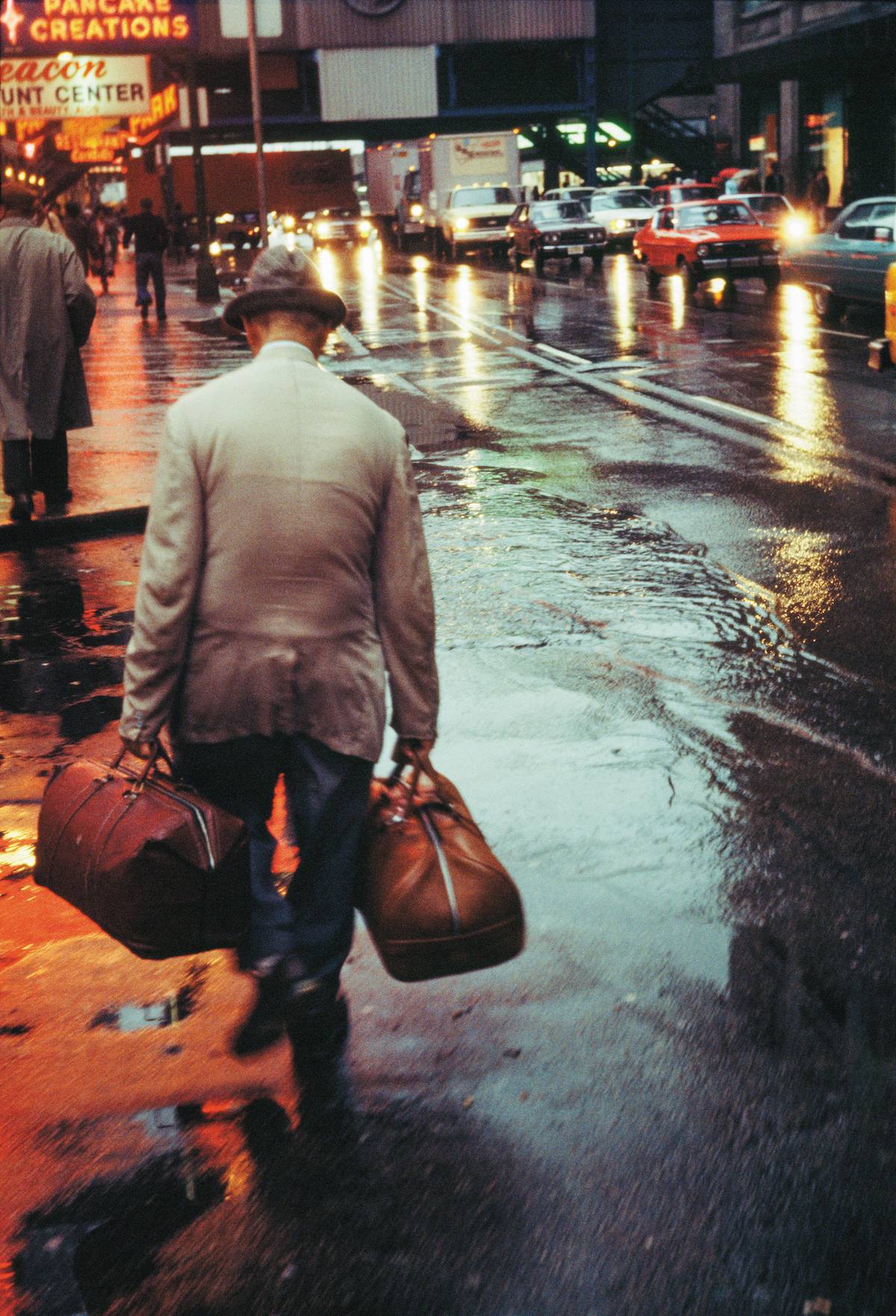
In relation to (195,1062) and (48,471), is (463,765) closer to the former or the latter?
(195,1062)

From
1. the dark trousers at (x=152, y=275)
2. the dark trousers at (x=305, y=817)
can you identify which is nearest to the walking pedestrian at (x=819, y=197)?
the dark trousers at (x=152, y=275)

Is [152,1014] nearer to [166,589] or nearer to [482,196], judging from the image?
[166,589]

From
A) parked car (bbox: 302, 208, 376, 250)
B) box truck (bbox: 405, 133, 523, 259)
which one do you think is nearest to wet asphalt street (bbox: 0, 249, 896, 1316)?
box truck (bbox: 405, 133, 523, 259)

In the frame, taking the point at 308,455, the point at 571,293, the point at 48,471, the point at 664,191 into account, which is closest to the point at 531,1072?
the point at 308,455

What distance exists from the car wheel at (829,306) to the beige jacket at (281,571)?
1898 centimetres

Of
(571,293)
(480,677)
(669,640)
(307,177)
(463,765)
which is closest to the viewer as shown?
(463,765)

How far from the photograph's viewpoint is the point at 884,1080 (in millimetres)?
3418

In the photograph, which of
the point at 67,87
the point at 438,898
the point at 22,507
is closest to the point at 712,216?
the point at 67,87

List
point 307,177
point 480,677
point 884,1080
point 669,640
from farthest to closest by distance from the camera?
1. point 307,177
2. point 669,640
3. point 480,677
4. point 884,1080

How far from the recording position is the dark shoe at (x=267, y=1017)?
3561mm

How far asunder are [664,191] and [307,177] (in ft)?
99.2

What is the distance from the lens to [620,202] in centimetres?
4312

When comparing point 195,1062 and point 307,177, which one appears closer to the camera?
point 195,1062

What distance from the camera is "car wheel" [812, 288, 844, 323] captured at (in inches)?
833
